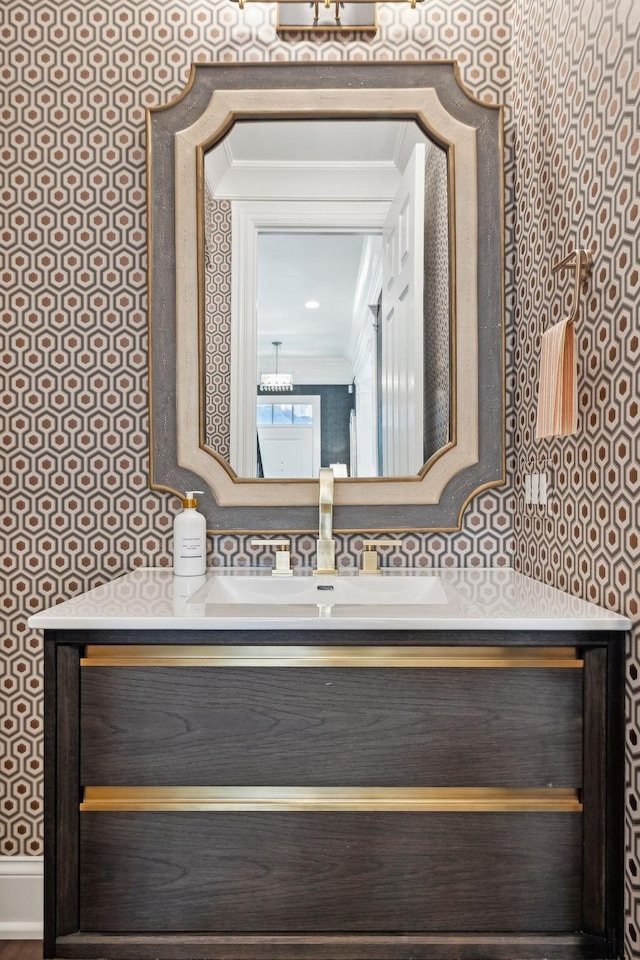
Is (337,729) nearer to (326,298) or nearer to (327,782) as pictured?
(327,782)

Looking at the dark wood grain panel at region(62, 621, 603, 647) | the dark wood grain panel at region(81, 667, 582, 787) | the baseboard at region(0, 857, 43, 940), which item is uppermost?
the dark wood grain panel at region(62, 621, 603, 647)

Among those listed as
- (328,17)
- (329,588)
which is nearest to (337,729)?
(329,588)

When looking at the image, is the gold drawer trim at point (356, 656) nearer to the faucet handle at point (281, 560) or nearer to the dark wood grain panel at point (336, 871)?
the dark wood grain panel at point (336, 871)

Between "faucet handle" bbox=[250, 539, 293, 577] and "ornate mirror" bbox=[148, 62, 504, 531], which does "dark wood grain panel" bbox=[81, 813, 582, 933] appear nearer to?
"faucet handle" bbox=[250, 539, 293, 577]

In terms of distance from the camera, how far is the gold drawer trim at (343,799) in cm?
115

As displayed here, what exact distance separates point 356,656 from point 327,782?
22 centimetres

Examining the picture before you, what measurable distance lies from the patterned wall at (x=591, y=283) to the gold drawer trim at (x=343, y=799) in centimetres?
18

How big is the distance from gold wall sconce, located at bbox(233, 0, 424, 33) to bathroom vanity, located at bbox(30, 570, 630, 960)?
154 cm

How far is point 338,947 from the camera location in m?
1.14

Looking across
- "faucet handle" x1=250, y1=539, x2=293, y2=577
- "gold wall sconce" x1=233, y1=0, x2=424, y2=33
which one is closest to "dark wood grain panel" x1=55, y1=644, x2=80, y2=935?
"faucet handle" x1=250, y1=539, x2=293, y2=577

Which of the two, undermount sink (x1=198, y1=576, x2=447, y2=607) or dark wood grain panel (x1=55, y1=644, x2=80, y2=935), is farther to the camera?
undermount sink (x1=198, y1=576, x2=447, y2=607)

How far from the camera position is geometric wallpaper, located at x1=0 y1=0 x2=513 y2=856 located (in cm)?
177

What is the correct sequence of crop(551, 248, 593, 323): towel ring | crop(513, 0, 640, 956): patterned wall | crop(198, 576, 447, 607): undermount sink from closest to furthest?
crop(513, 0, 640, 956): patterned wall, crop(551, 248, 593, 323): towel ring, crop(198, 576, 447, 607): undermount sink

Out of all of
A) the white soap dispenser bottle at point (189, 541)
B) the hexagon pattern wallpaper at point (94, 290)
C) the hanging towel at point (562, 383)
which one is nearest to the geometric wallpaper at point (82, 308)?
the hexagon pattern wallpaper at point (94, 290)
